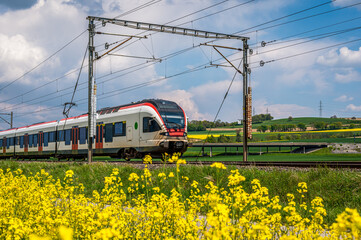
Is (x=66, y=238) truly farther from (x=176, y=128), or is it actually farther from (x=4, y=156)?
(x=4, y=156)

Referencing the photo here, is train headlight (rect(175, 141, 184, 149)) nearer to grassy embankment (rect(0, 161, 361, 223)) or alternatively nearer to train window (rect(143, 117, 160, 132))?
train window (rect(143, 117, 160, 132))

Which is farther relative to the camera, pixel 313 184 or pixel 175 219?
pixel 313 184

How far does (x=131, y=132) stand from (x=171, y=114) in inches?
98.0

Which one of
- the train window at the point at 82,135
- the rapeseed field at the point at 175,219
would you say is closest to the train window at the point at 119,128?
the train window at the point at 82,135

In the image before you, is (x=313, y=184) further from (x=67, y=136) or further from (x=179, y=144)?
(x=67, y=136)

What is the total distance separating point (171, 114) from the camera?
64.3ft

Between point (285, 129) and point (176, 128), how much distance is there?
2210 inches

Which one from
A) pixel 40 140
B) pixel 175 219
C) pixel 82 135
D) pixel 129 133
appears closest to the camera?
pixel 175 219

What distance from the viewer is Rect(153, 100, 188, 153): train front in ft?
61.9

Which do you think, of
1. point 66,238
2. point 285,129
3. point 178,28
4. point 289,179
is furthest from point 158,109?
point 285,129

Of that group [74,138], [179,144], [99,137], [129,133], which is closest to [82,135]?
[74,138]

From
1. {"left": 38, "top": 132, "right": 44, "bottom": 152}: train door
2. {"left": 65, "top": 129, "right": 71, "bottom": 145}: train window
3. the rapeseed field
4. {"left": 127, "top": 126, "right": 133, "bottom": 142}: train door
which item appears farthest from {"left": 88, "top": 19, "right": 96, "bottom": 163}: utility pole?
{"left": 38, "top": 132, "right": 44, "bottom": 152}: train door

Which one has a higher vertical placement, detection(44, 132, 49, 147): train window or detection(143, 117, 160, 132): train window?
detection(143, 117, 160, 132): train window

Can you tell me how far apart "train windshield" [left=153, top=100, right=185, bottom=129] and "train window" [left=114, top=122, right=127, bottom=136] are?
8.53 ft
